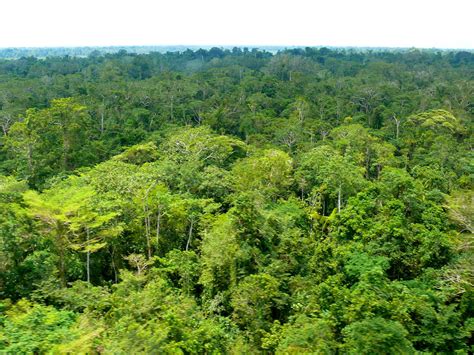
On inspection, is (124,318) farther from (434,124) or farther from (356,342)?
(434,124)

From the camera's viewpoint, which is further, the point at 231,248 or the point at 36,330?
the point at 231,248

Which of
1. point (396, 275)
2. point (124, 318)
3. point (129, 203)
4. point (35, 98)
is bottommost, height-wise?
point (396, 275)

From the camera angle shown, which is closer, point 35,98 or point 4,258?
point 4,258

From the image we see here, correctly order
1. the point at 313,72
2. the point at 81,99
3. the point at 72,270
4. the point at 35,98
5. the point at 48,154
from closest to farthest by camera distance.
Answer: the point at 72,270, the point at 48,154, the point at 81,99, the point at 35,98, the point at 313,72

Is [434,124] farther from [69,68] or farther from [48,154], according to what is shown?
[69,68]

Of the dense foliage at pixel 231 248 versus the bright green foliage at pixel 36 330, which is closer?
the bright green foliage at pixel 36 330

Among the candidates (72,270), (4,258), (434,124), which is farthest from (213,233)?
(434,124)

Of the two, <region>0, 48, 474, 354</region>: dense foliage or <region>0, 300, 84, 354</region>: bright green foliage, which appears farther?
<region>0, 48, 474, 354</region>: dense foliage

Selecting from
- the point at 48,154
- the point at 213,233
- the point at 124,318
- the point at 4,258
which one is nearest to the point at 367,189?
the point at 213,233

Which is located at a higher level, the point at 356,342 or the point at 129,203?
the point at 129,203

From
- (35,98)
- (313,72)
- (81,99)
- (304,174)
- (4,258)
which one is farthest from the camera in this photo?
(313,72)
